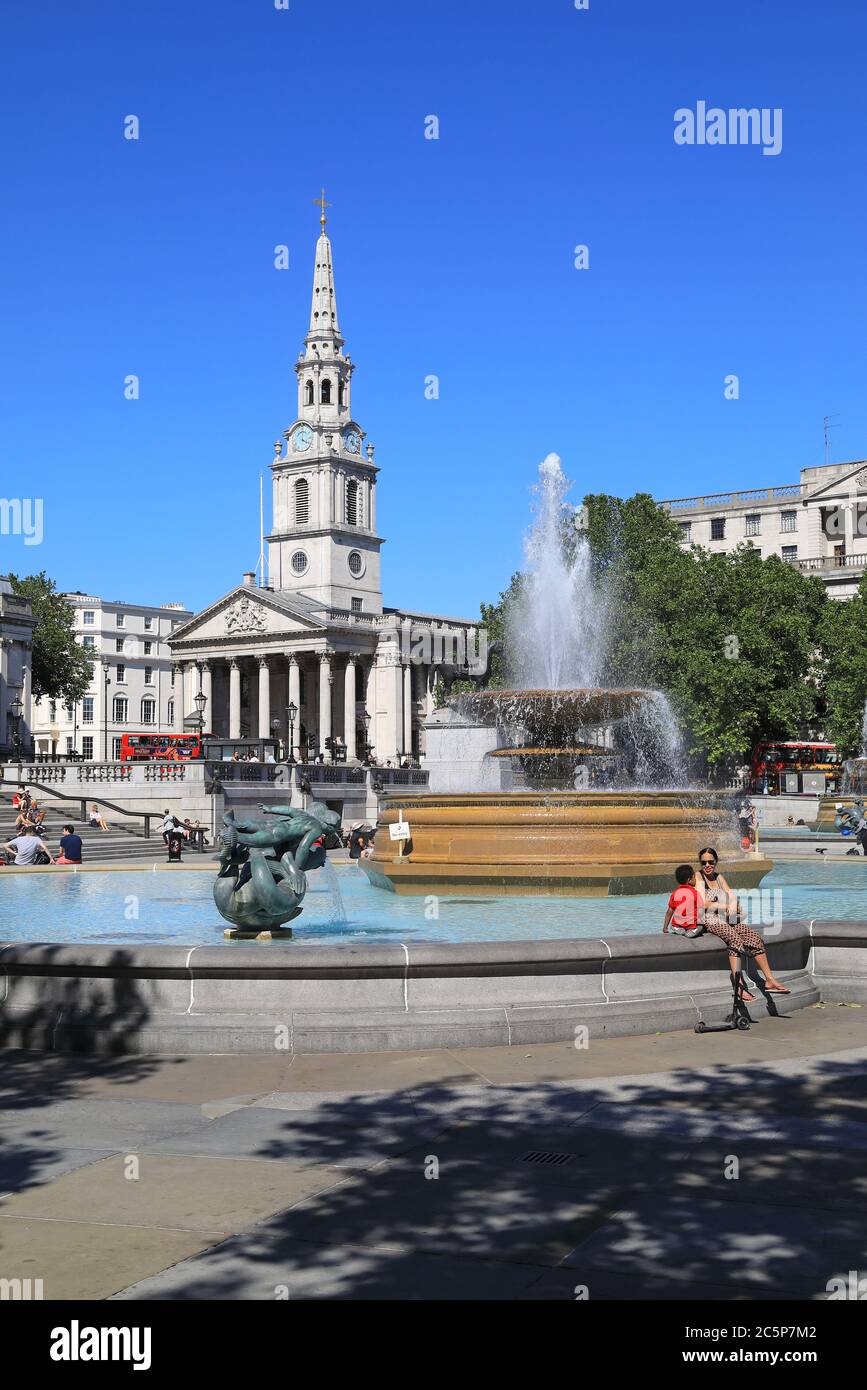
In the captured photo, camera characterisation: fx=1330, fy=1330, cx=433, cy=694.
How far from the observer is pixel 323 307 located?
11319 cm

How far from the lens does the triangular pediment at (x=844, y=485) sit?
257 feet

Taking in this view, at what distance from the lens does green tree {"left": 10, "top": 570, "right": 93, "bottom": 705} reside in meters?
80.4

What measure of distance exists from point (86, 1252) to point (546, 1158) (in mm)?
2071

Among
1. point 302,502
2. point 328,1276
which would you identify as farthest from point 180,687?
point 328,1276

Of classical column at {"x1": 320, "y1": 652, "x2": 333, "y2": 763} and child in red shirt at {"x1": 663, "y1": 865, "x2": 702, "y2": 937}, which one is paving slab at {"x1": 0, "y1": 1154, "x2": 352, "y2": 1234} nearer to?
child in red shirt at {"x1": 663, "y1": 865, "x2": 702, "y2": 937}

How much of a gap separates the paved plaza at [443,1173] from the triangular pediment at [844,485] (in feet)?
246

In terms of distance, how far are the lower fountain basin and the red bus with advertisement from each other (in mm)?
42798

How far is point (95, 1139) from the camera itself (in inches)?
247

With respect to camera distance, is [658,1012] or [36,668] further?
[36,668]

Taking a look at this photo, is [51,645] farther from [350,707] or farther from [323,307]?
[323,307]
